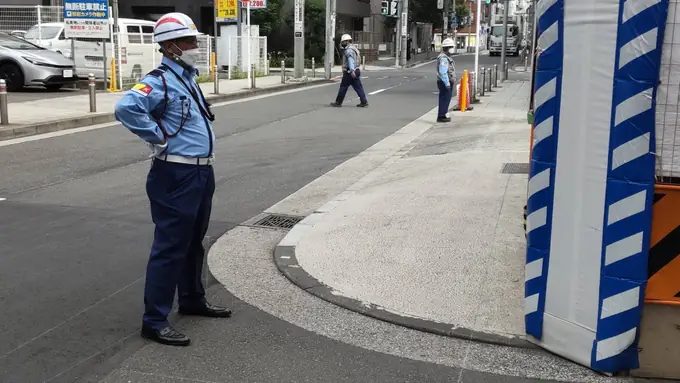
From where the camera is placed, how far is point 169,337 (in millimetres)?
4324

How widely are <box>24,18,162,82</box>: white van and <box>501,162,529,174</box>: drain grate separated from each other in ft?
47.7

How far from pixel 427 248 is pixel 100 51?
1798 centimetres

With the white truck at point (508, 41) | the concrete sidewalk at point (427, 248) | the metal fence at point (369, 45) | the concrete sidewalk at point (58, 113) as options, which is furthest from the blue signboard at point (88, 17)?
the white truck at point (508, 41)

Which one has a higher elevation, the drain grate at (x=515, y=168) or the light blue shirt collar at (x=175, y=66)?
the light blue shirt collar at (x=175, y=66)

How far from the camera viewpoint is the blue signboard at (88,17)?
19.4 meters

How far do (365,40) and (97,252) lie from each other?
48731 mm

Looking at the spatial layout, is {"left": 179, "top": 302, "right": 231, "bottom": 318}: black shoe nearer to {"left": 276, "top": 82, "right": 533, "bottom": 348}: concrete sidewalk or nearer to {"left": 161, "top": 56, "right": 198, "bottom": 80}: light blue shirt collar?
{"left": 276, "top": 82, "right": 533, "bottom": 348}: concrete sidewalk

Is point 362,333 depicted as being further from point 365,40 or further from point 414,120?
point 365,40

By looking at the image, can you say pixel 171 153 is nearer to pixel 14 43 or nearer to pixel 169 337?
pixel 169 337

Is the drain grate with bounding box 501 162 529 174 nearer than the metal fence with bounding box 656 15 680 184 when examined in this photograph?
No

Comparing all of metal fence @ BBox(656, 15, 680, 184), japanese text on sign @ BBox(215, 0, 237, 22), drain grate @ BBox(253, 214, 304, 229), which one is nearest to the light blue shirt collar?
metal fence @ BBox(656, 15, 680, 184)

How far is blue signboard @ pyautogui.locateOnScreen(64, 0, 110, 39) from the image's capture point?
63.7ft

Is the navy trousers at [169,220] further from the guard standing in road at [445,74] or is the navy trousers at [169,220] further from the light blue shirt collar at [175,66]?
the guard standing in road at [445,74]

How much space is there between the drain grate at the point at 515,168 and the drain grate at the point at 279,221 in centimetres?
325
